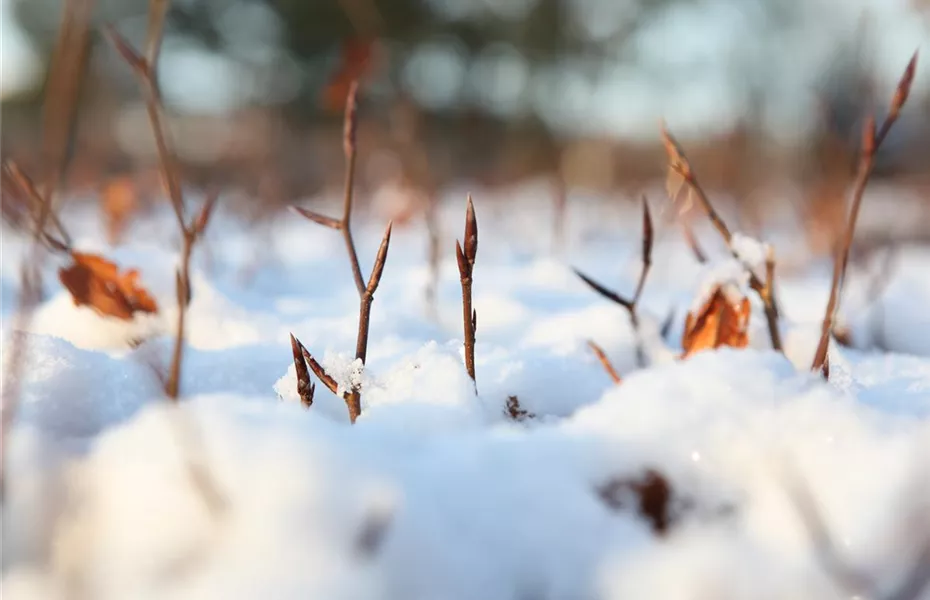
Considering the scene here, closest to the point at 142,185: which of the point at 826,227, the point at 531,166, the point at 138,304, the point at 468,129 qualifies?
the point at 138,304

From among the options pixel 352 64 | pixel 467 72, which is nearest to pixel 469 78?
pixel 467 72

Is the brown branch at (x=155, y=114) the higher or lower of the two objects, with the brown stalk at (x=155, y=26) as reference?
lower

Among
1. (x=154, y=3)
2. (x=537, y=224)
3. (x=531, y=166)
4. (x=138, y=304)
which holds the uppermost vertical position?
(x=154, y=3)

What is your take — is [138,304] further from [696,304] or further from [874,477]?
[874,477]

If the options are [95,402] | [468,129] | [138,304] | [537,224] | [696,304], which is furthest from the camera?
[468,129]

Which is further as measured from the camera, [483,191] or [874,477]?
[483,191]

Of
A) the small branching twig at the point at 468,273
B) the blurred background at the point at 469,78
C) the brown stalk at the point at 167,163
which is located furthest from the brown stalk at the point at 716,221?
the blurred background at the point at 469,78

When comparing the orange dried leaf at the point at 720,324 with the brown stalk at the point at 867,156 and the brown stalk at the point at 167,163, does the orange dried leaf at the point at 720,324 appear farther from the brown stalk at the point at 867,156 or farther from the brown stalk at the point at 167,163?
the brown stalk at the point at 167,163

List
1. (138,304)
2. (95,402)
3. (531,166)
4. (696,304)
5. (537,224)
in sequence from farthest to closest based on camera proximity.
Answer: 1. (531,166)
2. (537,224)
3. (138,304)
4. (696,304)
5. (95,402)
